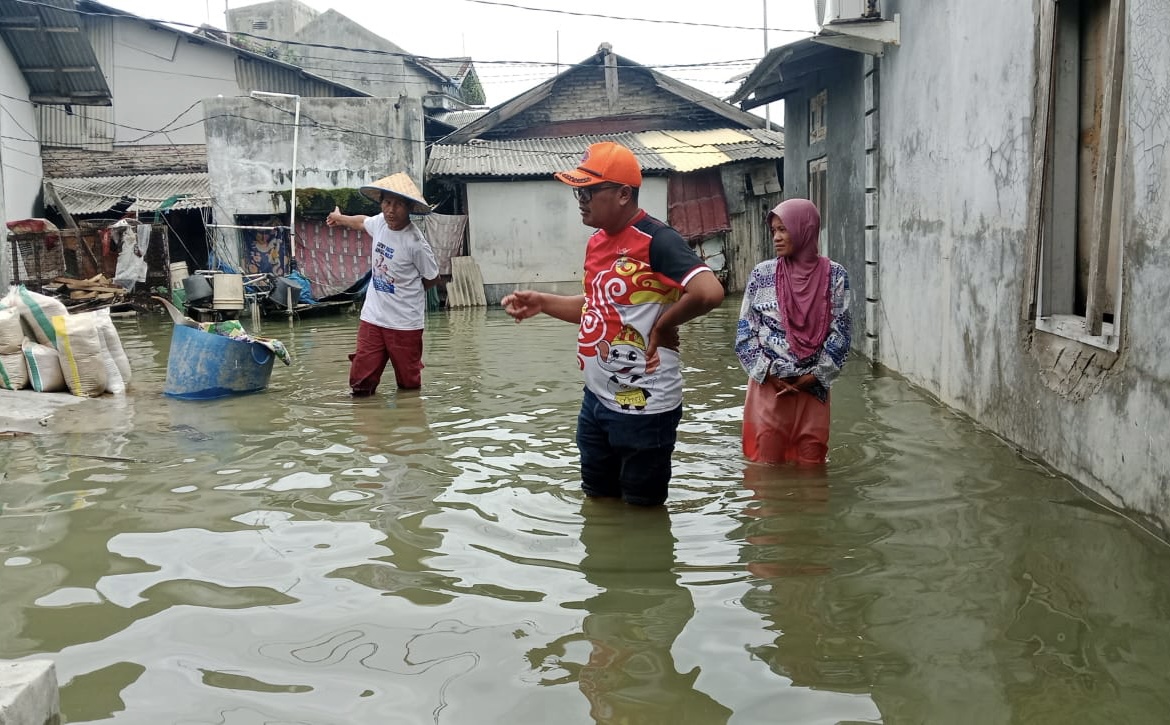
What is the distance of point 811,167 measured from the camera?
43.7ft

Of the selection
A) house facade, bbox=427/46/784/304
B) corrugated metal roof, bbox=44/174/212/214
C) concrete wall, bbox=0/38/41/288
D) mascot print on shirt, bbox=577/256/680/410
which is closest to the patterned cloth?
mascot print on shirt, bbox=577/256/680/410

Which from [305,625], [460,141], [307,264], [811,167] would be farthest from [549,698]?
[460,141]

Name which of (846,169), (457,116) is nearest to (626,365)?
(846,169)

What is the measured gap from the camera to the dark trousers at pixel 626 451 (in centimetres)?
420

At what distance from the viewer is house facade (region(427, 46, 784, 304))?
21234 millimetres

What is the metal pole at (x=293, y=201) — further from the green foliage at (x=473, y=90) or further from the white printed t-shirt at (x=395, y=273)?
the green foliage at (x=473, y=90)

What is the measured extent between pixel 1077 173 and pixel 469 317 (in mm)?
13454

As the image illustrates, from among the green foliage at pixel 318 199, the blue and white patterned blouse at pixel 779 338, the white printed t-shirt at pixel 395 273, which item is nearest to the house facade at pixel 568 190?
the green foliage at pixel 318 199

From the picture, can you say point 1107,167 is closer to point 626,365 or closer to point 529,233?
point 626,365

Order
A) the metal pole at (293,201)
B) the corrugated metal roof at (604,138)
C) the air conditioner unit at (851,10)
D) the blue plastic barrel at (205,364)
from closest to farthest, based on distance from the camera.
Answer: the blue plastic barrel at (205,364)
the air conditioner unit at (851,10)
the metal pole at (293,201)
the corrugated metal roof at (604,138)

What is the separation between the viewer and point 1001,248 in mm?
6340

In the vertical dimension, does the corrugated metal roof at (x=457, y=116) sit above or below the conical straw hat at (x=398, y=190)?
above

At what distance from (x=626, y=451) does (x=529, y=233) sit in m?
17.6

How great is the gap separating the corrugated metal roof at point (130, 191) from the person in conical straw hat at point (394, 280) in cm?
1394
